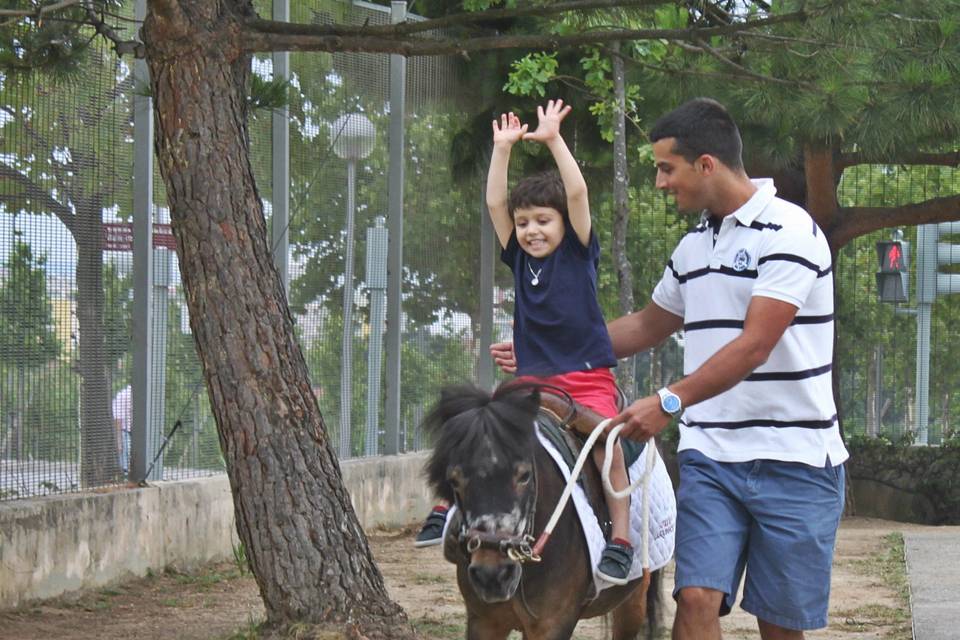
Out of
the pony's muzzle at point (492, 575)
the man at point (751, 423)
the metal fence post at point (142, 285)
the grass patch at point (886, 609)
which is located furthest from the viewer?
the metal fence post at point (142, 285)

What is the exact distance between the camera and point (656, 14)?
26.3ft

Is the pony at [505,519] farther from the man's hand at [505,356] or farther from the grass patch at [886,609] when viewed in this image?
the grass patch at [886,609]

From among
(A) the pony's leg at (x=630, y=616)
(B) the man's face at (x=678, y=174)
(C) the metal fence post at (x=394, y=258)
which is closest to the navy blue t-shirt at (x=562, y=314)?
(B) the man's face at (x=678, y=174)

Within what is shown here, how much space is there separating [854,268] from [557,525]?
1184 cm

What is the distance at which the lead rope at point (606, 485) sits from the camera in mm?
4578

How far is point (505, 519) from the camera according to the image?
14.0ft

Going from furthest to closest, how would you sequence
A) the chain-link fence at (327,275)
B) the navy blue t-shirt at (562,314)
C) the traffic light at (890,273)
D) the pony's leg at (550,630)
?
the traffic light at (890,273)
the chain-link fence at (327,275)
the navy blue t-shirt at (562,314)
the pony's leg at (550,630)

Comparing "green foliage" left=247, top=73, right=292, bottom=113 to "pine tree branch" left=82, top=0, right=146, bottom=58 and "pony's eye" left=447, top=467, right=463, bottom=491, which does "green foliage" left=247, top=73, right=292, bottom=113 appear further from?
"pony's eye" left=447, top=467, right=463, bottom=491

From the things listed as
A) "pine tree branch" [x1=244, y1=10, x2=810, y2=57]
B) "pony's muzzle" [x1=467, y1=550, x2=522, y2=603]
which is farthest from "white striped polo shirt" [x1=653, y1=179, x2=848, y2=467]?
"pine tree branch" [x1=244, y1=10, x2=810, y2=57]

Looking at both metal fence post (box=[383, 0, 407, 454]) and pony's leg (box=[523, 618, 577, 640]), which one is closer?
pony's leg (box=[523, 618, 577, 640])

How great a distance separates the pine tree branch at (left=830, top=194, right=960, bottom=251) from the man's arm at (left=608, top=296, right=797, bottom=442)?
1024cm

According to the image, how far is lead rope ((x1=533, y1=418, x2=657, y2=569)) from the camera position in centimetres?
458

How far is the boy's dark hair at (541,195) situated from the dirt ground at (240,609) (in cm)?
230

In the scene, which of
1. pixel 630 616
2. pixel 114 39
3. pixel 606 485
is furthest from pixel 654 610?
pixel 114 39
